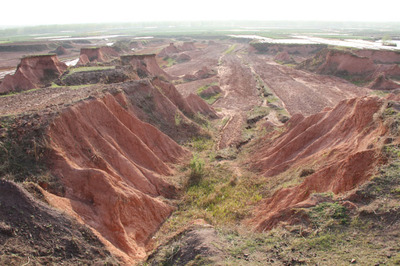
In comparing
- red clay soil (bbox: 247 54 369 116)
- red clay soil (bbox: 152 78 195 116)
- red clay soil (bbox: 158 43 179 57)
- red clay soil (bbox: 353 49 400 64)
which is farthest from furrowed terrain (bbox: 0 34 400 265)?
red clay soil (bbox: 158 43 179 57)

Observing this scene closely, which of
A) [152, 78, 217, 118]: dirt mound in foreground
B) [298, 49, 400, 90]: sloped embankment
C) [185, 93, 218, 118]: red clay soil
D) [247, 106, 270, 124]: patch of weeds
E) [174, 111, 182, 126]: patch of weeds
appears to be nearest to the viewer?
[174, 111, 182, 126]: patch of weeds

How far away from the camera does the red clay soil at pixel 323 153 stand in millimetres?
10891

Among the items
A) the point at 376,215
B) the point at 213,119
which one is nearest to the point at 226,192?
the point at 376,215

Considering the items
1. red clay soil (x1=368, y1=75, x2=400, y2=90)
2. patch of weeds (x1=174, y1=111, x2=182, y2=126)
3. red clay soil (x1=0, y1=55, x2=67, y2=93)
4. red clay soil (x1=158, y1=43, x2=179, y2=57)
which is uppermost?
red clay soil (x1=158, y1=43, x2=179, y2=57)

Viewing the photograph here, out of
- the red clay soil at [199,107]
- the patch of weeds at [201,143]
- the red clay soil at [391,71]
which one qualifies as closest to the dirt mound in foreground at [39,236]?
the patch of weeds at [201,143]

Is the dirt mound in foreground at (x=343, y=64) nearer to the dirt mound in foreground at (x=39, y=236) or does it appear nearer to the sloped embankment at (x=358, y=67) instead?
the sloped embankment at (x=358, y=67)

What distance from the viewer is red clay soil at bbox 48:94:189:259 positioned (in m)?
10.7

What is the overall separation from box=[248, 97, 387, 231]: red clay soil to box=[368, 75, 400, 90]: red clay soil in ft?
87.8

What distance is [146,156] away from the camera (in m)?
15.7

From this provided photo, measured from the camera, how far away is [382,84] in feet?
124

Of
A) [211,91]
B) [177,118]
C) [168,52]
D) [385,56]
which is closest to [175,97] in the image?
[177,118]

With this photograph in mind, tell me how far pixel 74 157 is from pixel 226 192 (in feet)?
27.1

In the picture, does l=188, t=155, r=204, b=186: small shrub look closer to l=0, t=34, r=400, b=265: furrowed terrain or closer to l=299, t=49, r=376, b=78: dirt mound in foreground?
l=0, t=34, r=400, b=265: furrowed terrain

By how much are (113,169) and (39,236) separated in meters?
5.66
